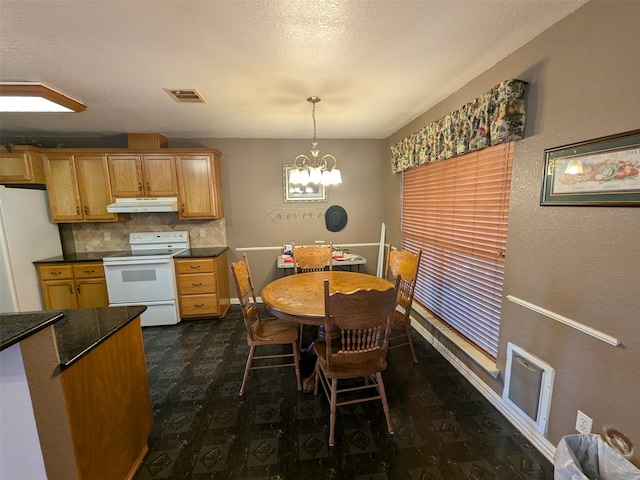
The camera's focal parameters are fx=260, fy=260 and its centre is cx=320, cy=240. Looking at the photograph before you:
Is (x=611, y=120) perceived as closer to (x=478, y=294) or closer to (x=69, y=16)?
(x=478, y=294)

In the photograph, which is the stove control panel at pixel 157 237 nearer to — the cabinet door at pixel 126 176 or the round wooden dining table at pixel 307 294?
the cabinet door at pixel 126 176

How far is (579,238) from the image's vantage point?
4.37 ft

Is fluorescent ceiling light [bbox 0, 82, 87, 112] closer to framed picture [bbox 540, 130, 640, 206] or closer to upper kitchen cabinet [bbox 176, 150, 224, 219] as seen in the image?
upper kitchen cabinet [bbox 176, 150, 224, 219]

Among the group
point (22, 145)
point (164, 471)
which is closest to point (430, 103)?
point (164, 471)

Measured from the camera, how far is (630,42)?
110 cm

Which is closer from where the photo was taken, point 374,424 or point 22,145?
point 374,424

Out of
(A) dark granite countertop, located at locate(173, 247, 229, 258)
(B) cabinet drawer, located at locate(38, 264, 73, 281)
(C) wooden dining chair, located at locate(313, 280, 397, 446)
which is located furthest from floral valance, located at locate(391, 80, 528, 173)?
(B) cabinet drawer, located at locate(38, 264, 73, 281)

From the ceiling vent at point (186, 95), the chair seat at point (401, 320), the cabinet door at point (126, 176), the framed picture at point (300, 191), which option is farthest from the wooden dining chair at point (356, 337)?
the cabinet door at point (126, 176)

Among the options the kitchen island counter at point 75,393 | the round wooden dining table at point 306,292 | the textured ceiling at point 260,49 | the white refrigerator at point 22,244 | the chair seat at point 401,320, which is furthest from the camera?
the white refrigerator at point 22,244

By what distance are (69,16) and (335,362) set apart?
2.39 m

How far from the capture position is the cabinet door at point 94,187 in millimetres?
3285

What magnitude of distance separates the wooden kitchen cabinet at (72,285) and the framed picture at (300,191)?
2551mm

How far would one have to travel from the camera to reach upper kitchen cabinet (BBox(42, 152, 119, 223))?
3.25 meters

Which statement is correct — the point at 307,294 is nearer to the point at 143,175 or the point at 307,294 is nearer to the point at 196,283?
the point at 196,283
